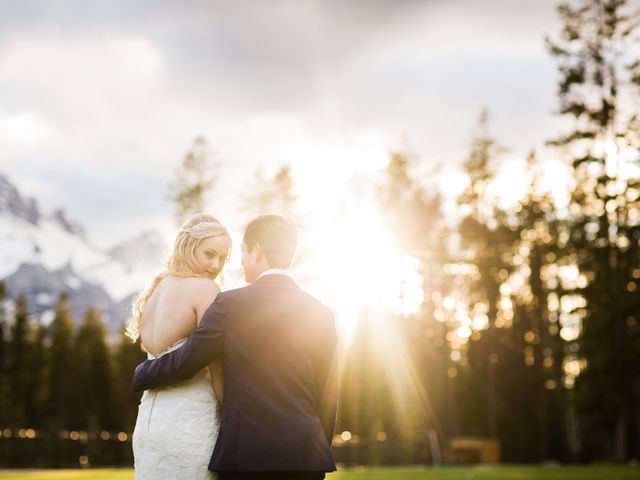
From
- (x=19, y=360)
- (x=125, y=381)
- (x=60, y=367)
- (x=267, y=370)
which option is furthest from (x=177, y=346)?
(x=125, y=381)

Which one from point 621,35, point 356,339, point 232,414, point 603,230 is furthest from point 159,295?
point 356,339

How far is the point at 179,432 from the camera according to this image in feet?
15.3

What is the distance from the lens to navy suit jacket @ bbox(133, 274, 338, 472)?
4336 mm

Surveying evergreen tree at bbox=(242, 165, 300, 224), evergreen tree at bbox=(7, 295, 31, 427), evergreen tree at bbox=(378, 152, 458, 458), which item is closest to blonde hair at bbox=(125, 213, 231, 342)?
evergreen tree at bbox=(242, 165, 300, 224)

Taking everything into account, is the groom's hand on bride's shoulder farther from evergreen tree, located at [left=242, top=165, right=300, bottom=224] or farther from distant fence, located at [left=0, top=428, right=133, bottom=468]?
evergreen tree, located at [left=242, top=165, right=300, bottom=224]

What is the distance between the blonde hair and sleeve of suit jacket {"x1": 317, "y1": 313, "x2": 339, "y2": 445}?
88cm

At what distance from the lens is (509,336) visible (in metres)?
55.6

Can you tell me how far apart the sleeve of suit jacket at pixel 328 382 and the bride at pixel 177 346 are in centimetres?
54

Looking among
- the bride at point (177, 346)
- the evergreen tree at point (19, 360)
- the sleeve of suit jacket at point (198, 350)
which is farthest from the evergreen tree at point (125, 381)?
the sleeve of suit jacket at point (198, 350)

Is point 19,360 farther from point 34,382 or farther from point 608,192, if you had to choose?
point 608,192

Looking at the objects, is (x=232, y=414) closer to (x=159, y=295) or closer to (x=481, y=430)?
(x=159, y=295)

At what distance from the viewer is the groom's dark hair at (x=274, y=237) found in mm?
4543

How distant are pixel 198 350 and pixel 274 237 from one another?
0.69 meters

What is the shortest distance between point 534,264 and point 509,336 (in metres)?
7.46
